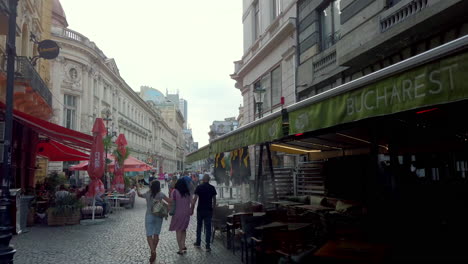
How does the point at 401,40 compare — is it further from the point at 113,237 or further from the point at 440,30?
the point at 113,237

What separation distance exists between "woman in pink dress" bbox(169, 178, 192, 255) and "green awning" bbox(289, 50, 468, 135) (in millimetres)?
4494

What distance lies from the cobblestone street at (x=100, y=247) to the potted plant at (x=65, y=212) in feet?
1.33

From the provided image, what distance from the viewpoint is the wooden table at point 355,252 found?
13.0 ft

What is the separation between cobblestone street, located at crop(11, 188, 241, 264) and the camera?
7.64 metres

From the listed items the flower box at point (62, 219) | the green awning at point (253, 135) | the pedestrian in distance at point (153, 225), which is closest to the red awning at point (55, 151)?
the flower box at point (62, 219)

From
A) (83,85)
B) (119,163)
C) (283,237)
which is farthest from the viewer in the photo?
(83,85)

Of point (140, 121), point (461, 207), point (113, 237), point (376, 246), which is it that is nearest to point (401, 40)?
point (461, 207)

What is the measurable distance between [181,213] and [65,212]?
606cm

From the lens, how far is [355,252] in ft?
13.5

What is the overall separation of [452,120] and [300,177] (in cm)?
517

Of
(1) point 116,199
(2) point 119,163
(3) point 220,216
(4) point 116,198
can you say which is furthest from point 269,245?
(2) point 119,163

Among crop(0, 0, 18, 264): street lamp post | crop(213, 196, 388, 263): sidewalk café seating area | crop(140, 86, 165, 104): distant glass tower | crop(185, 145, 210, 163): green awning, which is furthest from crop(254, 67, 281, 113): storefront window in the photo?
crop(140, 86, 165, 104): distant glass tower

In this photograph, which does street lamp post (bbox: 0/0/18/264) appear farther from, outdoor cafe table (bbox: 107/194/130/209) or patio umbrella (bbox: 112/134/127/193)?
patio umbrella (bbox: 112/134/127/193)

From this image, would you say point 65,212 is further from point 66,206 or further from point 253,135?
point 253,135
